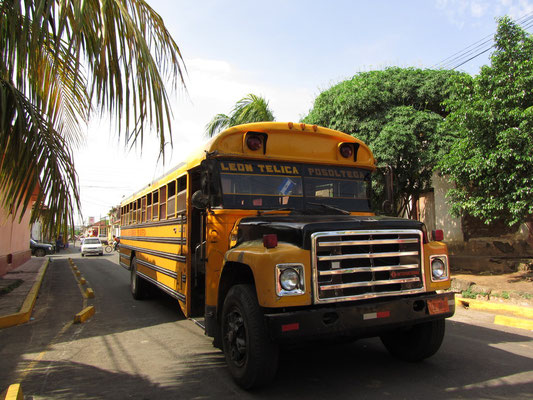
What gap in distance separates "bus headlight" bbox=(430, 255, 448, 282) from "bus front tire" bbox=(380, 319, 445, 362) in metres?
0.48

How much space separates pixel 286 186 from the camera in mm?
4711

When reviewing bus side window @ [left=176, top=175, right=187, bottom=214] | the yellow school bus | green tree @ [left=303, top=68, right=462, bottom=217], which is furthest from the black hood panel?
green tree @ [left=303, top=68, right=462, bottom=217]

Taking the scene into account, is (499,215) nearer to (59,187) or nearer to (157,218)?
(157,218)

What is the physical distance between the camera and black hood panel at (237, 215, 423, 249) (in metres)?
3.48

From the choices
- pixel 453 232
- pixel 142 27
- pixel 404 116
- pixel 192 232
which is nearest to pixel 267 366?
pixel 192 232

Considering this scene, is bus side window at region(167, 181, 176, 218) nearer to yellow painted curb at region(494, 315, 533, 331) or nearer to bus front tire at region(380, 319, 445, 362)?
bus front tire at region(380, 319, 445, 362)

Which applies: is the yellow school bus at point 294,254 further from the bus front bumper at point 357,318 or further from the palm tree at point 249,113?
the palm tree at point 249,113

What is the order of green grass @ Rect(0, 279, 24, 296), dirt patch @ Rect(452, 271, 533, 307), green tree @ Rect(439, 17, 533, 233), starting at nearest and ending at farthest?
dirt patch @ Rect(452, 271, 533, 307), green tree @ Rect(439, 17, 533, 233), green grass @ Rect(0, 279, 24, 296)

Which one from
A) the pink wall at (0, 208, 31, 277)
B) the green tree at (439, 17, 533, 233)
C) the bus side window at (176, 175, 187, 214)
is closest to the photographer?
the bus side window at (176, 175, 187, 214)

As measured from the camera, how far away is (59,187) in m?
4.09

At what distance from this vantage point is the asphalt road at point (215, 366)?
12.0 feet

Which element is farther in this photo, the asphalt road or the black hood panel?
the asphalt road

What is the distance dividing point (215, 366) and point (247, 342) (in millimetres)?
1222

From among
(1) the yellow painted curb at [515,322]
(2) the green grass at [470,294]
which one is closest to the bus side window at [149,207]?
(1) the yellow painted curb at [515,322]
